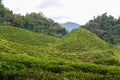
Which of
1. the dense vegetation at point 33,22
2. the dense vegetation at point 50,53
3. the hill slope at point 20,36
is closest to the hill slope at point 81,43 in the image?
the dense vegetation at point 50,53

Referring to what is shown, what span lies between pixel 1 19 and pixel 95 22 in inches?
1320

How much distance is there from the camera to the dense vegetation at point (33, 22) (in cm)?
7675

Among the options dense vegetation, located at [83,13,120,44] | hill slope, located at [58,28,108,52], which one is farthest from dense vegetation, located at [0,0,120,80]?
dense vegetation, located at [83,13,120,44]

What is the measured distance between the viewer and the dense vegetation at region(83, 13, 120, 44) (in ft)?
269

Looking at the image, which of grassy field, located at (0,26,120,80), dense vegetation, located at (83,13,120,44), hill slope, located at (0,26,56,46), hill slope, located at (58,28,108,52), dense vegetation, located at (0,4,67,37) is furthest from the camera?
dense vegetation, located at (83,13,120,44)

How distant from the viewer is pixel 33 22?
86.8 metres

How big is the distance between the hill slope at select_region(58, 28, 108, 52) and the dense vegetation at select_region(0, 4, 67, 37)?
53.3 feet

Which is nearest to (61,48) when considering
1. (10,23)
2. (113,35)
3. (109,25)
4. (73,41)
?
(73,41)

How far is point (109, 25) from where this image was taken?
312 ft

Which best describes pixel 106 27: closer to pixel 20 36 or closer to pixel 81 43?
pixel 81 43

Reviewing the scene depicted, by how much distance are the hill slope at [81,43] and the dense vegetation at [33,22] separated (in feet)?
53.3

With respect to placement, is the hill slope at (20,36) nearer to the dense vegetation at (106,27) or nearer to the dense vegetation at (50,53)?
the dense vegetation at (50,53)

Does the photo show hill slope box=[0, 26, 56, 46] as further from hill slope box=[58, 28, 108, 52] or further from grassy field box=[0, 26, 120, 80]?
hill slope box=[58, 28, 108, 52]

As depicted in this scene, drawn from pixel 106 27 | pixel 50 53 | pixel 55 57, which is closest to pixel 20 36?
pixel 50 53
